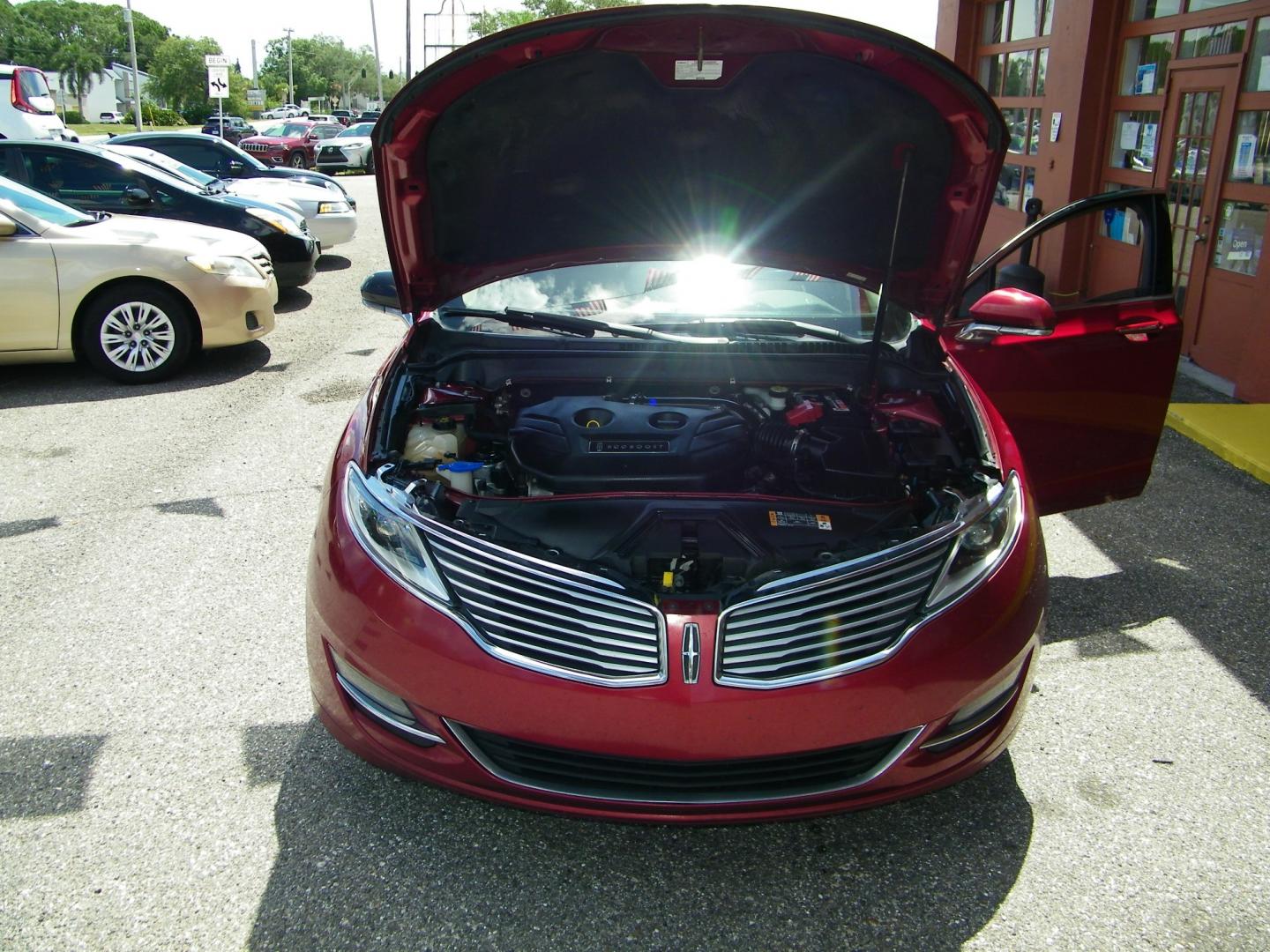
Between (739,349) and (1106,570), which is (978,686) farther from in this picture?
(1106,570)

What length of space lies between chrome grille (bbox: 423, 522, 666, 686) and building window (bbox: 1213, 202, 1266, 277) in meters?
6.37

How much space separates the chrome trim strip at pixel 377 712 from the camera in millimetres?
2354

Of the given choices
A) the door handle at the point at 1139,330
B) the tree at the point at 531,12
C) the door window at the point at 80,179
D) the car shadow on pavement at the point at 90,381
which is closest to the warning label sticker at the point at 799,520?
the door handle at the point at 1139,330

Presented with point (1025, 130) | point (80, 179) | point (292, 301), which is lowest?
point (292, 301)

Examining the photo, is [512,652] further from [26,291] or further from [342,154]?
[342,154]

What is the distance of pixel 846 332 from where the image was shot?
Result: 3525 mm

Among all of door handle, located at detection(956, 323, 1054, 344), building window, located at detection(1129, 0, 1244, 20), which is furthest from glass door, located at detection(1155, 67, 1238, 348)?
door handle, located at detection(956, 323, 1054, 344)

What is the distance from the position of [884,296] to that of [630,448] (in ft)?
3.01

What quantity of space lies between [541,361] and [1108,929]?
2.25m

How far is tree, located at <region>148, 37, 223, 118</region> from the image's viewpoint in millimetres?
75812

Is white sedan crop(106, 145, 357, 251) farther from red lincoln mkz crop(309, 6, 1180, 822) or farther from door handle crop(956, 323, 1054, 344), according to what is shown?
door handle crop(956, 323, 1054, 344)

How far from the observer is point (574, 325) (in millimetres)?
3453

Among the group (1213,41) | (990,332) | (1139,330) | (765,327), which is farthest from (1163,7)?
(765,327)

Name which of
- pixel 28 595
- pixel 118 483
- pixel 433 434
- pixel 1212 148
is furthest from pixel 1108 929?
pixel 1212 148
